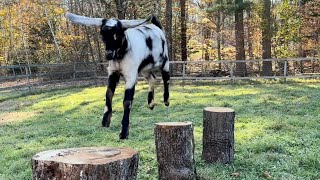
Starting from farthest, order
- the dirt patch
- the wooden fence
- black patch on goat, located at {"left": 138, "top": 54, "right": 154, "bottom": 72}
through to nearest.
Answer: the wooden fence < the dirt patch < black patch on goat, located at {"left": 138, "top": 54, "right": 154, "bottom": 72}

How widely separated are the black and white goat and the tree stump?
3.46ft

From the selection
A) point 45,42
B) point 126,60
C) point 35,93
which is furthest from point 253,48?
point 126,60

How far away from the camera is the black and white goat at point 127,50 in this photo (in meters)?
4.32

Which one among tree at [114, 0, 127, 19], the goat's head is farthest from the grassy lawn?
tree at [114, 0, 127, 19]

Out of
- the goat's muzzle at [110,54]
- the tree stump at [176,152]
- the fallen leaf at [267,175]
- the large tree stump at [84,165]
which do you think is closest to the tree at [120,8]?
the goat's muzzle at [110,54]

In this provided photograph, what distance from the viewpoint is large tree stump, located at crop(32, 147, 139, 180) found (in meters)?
2.15

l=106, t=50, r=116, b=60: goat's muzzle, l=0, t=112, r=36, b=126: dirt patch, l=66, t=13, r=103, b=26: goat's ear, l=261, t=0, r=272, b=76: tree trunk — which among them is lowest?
l=0, t=112, r=36, b=126: dirt patch

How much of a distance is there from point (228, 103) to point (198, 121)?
2386 millimetres

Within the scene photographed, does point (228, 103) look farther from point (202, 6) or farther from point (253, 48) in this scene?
point (253, 48)

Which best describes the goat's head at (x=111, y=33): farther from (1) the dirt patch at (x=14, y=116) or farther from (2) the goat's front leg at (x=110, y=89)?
(1) the dirt patch at (x=14, y=116)

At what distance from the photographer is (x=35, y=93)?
567 inches

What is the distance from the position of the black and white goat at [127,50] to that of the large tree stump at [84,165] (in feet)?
6.83

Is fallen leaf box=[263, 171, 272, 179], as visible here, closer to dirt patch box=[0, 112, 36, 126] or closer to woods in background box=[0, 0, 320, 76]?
dirt patch box=[0, 112, 36, 126]

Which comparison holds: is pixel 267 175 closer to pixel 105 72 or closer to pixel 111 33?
pixel 111 33
